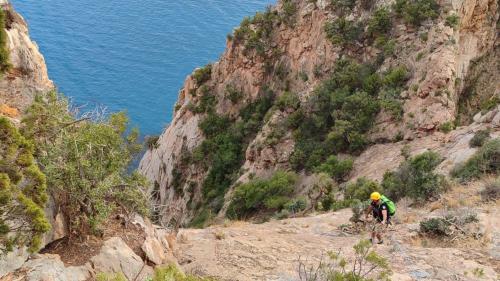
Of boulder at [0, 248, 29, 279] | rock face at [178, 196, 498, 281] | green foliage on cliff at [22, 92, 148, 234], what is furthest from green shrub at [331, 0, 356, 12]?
boulder at [0, 248, 29, 279]

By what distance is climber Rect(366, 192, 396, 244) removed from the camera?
1341 centimetres

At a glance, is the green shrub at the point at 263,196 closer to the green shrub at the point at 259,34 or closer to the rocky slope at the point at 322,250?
the rocky slope at the point at 322,250

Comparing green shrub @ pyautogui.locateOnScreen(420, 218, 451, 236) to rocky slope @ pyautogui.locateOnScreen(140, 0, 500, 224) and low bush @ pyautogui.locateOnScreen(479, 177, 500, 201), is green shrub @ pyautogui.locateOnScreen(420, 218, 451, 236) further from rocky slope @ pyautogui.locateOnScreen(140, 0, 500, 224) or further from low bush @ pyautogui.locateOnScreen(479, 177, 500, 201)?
rocky slope @ pyautogui.locateOnScreen(140, 0, 500, 224)

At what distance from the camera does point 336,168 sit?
24938 millimetres

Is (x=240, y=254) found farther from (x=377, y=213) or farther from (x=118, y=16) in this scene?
(x=118, y=16)

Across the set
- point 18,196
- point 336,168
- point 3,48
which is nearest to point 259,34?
point 336,168

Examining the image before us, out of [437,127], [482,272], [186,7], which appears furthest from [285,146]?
[186,7]

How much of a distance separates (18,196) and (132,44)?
63.4 m

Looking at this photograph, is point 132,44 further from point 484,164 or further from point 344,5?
point 484,164

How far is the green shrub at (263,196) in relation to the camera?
25.8 meters

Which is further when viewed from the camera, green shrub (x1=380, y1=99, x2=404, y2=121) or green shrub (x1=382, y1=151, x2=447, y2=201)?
green shrub (x1=380, y1=99, x2=404, y2=121)

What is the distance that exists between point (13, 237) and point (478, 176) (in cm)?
1444

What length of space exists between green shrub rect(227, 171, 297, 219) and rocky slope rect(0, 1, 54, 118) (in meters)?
12.1

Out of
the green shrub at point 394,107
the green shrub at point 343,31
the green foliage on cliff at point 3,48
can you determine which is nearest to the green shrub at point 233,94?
the green shrub at point 343,31
